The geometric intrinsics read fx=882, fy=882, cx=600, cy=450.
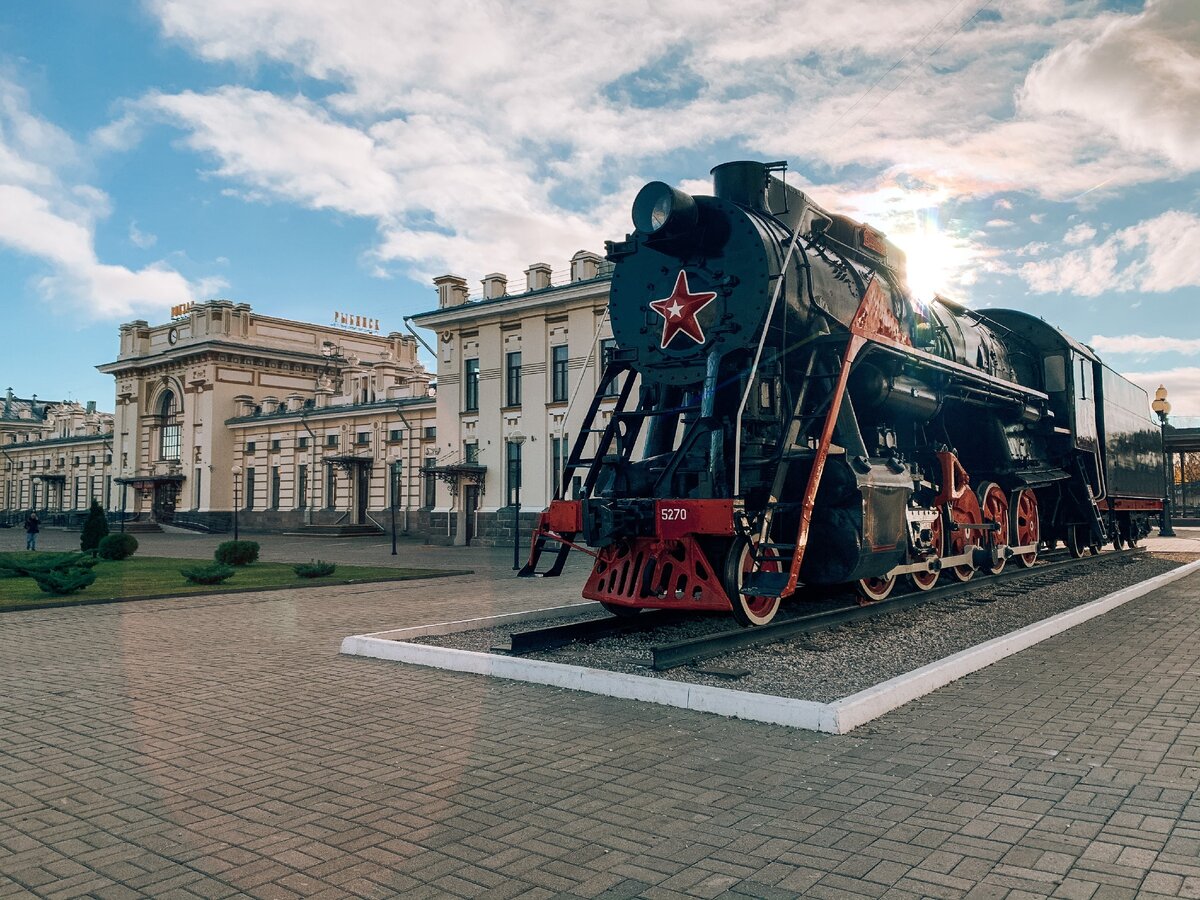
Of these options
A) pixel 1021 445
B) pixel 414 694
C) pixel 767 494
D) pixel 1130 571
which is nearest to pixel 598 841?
pixel 414 694

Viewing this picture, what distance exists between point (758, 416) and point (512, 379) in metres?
25.4

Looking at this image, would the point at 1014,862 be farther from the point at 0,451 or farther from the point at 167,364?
the point at 0,451

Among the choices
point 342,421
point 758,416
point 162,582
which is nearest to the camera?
point 758,416

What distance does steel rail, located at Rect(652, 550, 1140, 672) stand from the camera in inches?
266

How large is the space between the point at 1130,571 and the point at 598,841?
15.1m

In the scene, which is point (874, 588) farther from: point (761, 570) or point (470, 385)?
point (470, 385)

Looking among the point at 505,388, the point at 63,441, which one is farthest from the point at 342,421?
the point at 63,441

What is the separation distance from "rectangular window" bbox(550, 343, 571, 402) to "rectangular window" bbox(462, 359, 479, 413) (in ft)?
12.8

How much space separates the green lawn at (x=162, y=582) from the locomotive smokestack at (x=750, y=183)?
1041 centimetres

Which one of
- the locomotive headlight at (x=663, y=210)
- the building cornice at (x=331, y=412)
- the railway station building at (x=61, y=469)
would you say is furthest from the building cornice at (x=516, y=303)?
the railway station building at (x=61, y=469)

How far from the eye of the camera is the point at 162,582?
1628 centimetres

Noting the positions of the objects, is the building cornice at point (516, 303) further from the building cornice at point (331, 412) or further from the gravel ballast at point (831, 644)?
the gravel ballast at point (831, 644)

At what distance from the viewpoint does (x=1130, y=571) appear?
15539 millimetres

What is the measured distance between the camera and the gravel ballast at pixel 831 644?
6.55 metres
